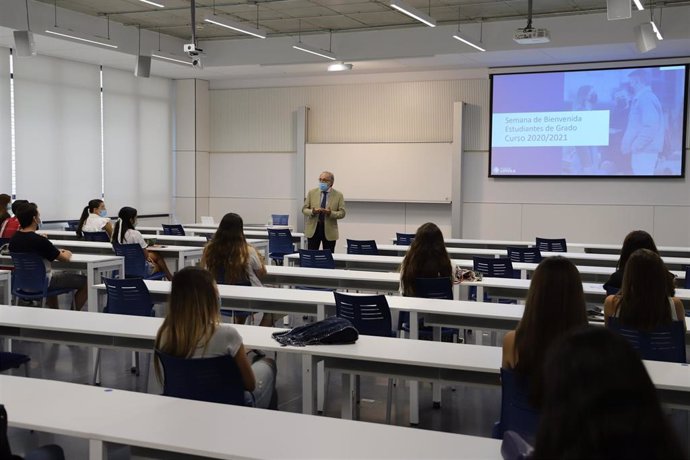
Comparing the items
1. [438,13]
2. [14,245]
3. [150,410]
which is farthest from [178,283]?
[438,13]

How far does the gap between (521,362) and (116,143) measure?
12790mm

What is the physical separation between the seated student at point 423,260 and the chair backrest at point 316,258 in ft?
6.44

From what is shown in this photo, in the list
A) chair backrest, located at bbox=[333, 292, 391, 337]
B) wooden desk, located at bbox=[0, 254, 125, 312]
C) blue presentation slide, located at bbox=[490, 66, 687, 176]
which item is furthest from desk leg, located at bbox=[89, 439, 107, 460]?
Result: blue presentation slide, located at bbox=[490, 66, 687, 176]

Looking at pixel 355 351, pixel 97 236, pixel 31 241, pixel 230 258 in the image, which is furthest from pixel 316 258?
pixel 355 351

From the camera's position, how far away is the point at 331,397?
5188mm

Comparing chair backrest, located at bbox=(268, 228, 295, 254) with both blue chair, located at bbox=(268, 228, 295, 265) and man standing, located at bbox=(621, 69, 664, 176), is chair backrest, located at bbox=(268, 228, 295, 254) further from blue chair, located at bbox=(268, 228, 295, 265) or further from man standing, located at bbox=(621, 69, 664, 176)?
man standing, located at bbox=(621, 69, 664, 176)

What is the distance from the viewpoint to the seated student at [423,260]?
17.9 feet

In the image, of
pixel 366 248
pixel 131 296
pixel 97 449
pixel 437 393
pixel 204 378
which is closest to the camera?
pixel 97 449

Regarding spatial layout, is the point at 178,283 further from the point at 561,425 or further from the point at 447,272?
the point at 447,272

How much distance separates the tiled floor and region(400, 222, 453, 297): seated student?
767 mm

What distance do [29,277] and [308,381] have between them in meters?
4.17

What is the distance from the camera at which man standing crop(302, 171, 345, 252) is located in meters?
9.70

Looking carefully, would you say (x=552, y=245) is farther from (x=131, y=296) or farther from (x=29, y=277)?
(x=29, y=277)

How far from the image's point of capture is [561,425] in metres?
1.38
